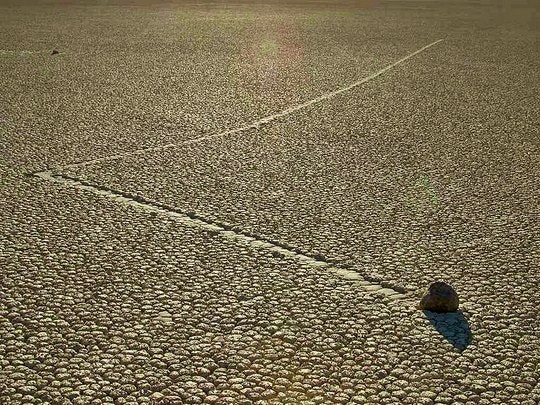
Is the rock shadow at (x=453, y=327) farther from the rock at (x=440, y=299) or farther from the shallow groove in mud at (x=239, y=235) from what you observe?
the shallow groove in mud at (x=239, y=235)

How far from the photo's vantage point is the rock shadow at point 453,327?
3.42 metres

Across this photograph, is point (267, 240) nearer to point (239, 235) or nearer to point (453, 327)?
point (239, 235)

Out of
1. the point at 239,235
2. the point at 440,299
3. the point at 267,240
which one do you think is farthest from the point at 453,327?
the point at 239,235

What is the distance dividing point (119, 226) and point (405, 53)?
9.93 m

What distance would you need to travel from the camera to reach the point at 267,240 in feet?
15.0

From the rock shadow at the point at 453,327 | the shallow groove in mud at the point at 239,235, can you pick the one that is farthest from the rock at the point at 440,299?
the shallow groove in mud at the point at 239,235

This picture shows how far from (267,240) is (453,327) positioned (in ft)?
4.33

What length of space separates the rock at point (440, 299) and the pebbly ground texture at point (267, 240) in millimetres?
52

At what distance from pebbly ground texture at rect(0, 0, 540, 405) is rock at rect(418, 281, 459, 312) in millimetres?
52

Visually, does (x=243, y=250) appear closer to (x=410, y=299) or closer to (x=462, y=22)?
(x=410, y=299)

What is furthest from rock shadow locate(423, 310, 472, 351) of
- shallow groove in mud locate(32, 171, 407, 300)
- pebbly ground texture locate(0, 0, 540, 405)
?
shallow groove in mud locate(32, 171, 407, 300)

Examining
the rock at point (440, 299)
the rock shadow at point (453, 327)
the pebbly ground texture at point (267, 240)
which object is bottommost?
the rock shadow at point (453, 327)

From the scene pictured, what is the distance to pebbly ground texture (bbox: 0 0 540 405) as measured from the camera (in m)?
3.15

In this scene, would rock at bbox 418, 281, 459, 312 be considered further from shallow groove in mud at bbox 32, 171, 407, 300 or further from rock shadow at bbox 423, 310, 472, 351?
shallow groove in mud at bbox 32, 171, 407, 300
